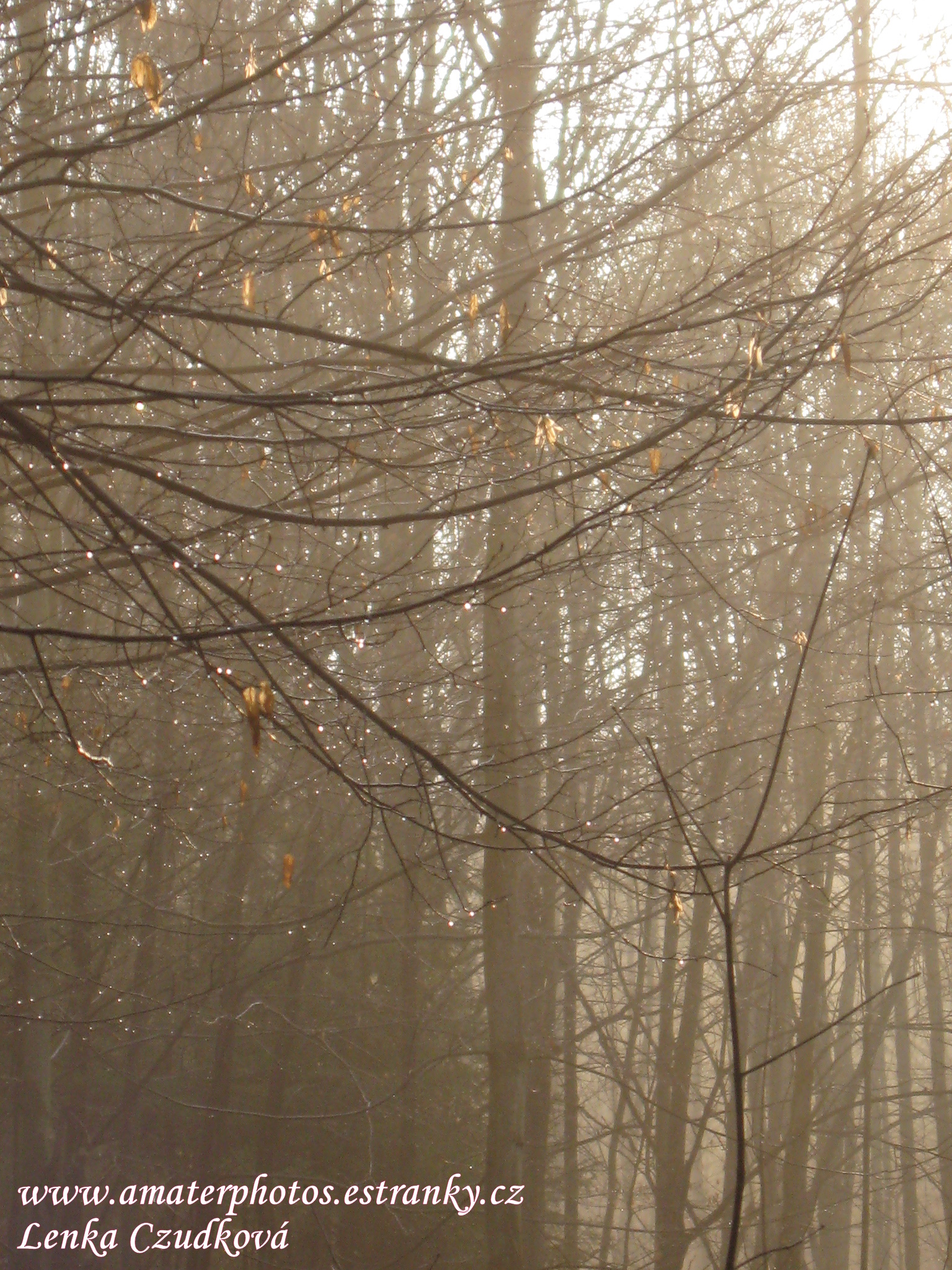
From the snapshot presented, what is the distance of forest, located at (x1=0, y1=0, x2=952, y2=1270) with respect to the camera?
3.96 meters

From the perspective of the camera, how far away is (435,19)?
3545mm

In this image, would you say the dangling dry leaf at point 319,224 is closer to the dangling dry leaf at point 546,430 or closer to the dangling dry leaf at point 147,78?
the dangling dry leaf at point 147,78

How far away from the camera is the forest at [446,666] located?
3.96m

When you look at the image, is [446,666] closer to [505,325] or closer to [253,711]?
[505,325]

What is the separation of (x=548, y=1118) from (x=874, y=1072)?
6546 mm

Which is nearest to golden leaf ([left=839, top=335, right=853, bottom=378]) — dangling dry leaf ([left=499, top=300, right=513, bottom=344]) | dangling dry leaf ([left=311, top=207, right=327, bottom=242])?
dangling dry leaf ([left=499, top=300, right=513, bottom=344])

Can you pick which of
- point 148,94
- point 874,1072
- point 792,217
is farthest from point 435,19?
point 874,1072

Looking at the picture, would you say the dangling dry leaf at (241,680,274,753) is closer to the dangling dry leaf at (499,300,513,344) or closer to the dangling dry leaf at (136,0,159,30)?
the dangling dry leaf at (499,300,513,344)

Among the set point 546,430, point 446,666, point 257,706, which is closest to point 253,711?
point 257,706

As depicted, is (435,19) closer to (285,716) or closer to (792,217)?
(285,716)

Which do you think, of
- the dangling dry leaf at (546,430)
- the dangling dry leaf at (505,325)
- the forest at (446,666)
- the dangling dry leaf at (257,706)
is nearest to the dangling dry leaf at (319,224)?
the forest at (446,666)

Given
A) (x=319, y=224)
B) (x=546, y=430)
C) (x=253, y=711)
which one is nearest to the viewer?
(x=253, y=711)

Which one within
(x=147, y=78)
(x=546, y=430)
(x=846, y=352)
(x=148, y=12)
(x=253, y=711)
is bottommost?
(x=253, y=711)

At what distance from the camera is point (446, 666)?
277 inches
